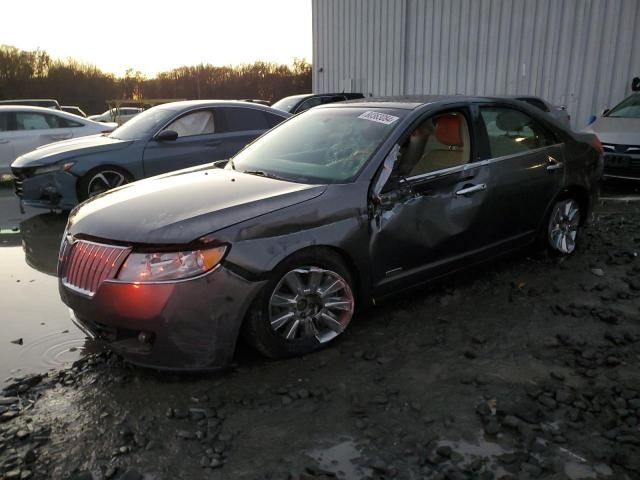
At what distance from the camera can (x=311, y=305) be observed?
10.9 ft

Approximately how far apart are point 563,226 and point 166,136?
4.73 m

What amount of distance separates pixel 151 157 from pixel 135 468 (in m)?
5.22

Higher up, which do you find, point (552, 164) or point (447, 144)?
point (447, 144)

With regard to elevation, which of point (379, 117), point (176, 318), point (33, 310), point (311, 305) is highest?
point (379, 117)

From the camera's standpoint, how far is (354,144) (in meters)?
3.79

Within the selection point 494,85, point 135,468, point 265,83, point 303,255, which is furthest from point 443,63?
point 265,83

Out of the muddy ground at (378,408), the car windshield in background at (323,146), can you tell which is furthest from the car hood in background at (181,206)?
the muddy ground at (378,408)

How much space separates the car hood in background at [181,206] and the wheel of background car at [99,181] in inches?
136

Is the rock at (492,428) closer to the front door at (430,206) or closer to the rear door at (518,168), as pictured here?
the front door at (430,206)

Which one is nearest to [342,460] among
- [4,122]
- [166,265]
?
[166,265]

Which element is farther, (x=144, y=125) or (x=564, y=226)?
(x=144, y=125)

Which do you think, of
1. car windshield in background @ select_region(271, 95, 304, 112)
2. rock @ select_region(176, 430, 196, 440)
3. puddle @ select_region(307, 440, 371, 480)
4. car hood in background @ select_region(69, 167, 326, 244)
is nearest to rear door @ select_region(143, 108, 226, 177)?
car hood in background @ select_region(69, 167, 326, 244)

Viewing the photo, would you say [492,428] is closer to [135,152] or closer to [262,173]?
[262,173]

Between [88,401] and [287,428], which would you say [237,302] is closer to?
[287,428]
